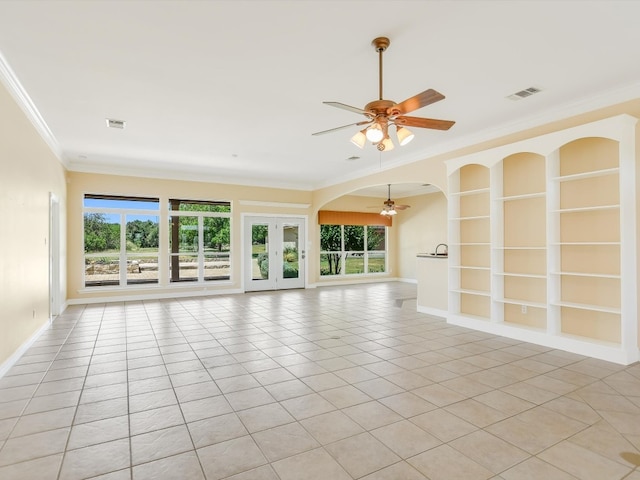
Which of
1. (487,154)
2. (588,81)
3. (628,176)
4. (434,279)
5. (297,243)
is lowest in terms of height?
(434,279)

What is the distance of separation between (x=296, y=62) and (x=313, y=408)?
3.03 m

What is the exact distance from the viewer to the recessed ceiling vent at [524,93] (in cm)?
398

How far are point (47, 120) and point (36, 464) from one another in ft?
14.9

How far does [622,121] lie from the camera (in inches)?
150

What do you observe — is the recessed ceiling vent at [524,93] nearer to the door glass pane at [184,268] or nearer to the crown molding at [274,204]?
the crown molding at [274,204]

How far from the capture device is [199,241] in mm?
8914

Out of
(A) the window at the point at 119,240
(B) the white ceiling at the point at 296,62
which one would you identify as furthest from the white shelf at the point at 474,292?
(A) the window at the point at 119,240

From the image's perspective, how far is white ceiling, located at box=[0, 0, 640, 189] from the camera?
2.67 meters

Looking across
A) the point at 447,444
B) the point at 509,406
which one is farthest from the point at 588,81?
the point at 447,444

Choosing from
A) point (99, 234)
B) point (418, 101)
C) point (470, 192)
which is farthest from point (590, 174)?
point (99, 234)

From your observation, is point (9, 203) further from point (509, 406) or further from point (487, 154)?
point (487, 154)

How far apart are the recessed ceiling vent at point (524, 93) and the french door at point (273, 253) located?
6740mm

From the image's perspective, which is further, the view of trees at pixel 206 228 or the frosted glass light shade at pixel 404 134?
the view of trees at pixel 206 228

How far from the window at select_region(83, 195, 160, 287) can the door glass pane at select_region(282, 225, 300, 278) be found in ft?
10.6
